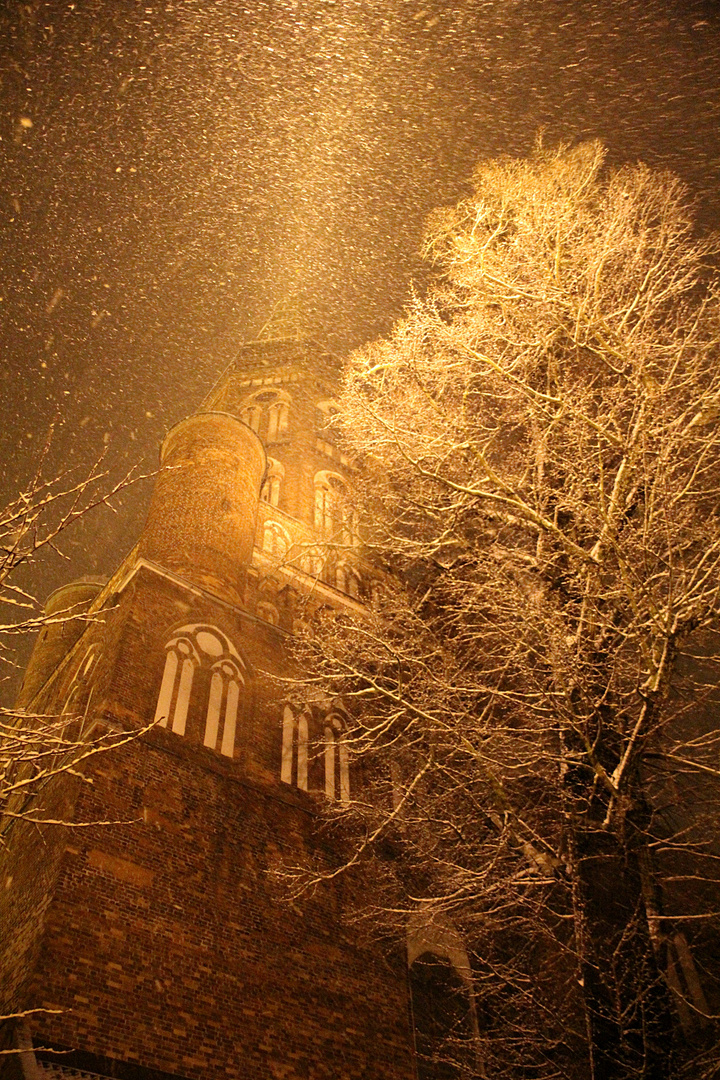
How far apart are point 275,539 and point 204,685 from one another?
6.79 metres

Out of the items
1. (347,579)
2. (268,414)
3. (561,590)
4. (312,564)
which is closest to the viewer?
(561,590)

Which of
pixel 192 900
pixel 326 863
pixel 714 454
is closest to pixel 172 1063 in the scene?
pixel 192 900

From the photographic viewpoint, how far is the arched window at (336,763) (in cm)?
1354

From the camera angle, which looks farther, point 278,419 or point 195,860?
point 278,419

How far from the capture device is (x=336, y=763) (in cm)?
1393

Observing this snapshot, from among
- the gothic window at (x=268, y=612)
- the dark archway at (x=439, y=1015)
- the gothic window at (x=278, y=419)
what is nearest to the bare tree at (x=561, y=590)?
the dark archway at (x=439, y=1015)

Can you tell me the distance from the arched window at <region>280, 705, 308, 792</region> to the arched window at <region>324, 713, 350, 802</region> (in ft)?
1.29

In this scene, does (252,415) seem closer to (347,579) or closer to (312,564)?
(347,579)

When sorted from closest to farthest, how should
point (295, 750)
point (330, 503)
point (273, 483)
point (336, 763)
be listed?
1. point (295, 750)
2. point (336, 763)
3. point (273, 483)
4. point (330, 503)

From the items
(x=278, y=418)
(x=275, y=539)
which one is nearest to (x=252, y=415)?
(x=278, y=418)

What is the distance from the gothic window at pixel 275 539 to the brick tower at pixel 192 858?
164 cm

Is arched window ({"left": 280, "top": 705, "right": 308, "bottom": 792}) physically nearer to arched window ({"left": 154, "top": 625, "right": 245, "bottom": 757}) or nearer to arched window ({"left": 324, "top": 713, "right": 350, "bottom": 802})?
arched window ({"left": 324, "top": 713, "right": 350, "bottom": 802})

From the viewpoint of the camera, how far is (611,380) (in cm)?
1048

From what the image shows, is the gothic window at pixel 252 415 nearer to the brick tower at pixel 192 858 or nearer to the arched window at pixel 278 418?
the arched window at pixel 278 418
